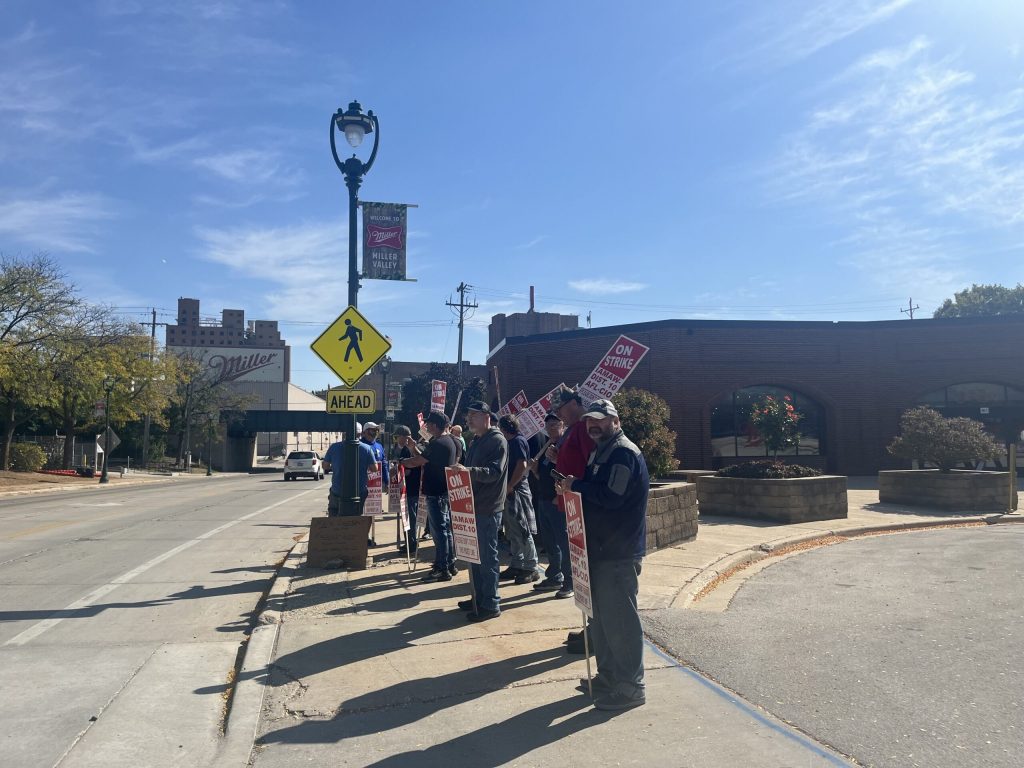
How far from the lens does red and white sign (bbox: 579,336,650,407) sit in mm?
9805

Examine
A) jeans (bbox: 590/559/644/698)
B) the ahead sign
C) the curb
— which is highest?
the ahead sign

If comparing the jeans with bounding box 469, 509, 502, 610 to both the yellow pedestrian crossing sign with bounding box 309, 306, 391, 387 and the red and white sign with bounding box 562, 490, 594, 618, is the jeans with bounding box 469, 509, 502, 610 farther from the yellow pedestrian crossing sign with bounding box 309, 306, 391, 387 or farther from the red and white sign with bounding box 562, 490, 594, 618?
the yellow pedestrian crossing sign with bounding box 309, 306, 391, 387

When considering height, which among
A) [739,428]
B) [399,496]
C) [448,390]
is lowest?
[399,496]

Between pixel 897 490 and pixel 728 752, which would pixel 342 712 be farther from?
pixel 897 490

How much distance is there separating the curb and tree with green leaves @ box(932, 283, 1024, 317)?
4929 cm

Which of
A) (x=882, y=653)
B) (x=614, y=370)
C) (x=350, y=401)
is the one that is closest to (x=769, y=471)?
(x=614, y=370)

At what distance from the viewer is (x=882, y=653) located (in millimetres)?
5926

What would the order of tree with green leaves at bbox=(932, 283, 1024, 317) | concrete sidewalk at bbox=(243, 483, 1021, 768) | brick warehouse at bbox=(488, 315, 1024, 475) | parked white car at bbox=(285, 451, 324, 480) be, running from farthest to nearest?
tree with green leaves at bbox=(932, 283, 1024, 317)
parked white car at bbox=(285, 451, 324, 480)
brick warehouse at bbox=(488, 315, 1024, 475)
concrete sidewalk at bbox=(243, 483, 1021, 768)

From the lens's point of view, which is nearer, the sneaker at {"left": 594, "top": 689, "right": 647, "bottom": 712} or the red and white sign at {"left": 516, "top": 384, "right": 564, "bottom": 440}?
the sneaker at {"left": 594, "top": 689, "right": 647, "bottom": 712}

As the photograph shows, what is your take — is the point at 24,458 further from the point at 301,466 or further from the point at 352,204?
the point at 352,204

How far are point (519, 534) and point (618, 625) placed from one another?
383 cm

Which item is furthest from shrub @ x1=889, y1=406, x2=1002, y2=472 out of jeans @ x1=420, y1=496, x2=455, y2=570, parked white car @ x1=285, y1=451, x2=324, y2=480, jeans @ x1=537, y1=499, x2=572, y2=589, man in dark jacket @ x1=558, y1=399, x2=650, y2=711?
parked white car @ x1=285, y1=451, x2=324, y2=480

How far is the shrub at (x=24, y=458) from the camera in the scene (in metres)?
39.6

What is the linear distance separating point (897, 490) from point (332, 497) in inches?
532
